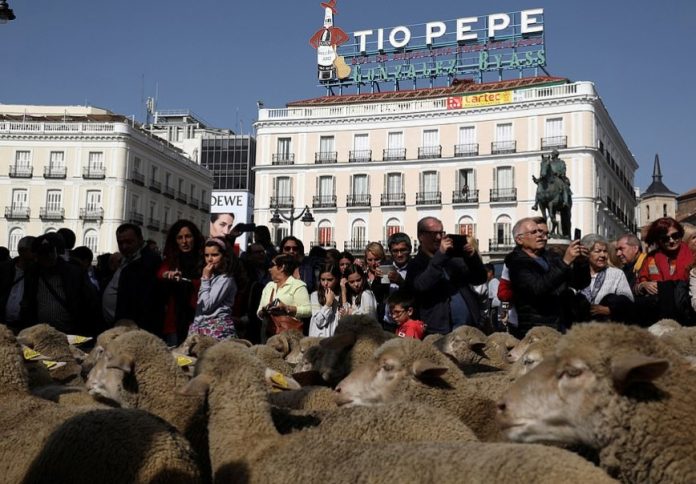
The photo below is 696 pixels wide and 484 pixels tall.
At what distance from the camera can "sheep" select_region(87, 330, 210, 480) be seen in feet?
15.3

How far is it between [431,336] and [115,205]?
51.6 m

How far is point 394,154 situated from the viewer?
52.6 m

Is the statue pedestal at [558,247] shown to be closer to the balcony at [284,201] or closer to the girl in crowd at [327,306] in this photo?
the girl in crowd at [327,306]

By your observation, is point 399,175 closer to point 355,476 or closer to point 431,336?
point 431,336

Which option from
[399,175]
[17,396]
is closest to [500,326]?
[17,396]

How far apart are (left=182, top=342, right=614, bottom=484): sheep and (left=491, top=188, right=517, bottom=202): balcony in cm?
4632

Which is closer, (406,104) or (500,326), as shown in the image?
(500,326)

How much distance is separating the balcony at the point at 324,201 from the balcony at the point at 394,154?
453 centimetres

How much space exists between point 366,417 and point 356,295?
175 inches

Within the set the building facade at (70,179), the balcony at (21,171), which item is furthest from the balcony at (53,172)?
the balcony at (21,171)

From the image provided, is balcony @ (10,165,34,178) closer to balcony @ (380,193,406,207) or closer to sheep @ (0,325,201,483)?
balcony @ (380,193,406,207)

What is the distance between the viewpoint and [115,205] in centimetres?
5503

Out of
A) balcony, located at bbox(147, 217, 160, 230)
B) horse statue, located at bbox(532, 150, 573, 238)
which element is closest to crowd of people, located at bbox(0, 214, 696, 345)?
horse statue, located at bbox(532, 150, 573, 238)

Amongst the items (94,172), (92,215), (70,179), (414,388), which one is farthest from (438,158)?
(414,388)
